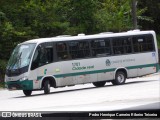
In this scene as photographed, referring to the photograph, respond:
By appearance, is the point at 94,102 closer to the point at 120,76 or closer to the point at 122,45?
the point at 120,76

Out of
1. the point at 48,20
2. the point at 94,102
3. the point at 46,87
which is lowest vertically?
the point at 46,87

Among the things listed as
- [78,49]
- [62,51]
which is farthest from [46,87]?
[78,49]

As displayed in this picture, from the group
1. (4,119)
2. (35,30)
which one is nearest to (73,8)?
(35,30)

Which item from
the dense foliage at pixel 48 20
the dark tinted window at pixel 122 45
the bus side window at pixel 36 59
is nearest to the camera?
the bus side window at pixel 36 59

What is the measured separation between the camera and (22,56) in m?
27.1

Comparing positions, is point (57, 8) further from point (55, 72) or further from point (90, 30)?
point (55, 72)

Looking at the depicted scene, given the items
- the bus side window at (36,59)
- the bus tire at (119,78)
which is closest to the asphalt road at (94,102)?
the bus side window at (36,59)

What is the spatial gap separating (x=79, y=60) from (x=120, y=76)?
9.54ft

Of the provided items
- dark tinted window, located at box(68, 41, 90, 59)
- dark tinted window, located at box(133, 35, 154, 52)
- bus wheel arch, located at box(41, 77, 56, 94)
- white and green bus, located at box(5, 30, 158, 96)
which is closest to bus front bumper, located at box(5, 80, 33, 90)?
white and green bus, located at box(5, 30, 158, 96)

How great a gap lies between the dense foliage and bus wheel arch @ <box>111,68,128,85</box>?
12.5 meters

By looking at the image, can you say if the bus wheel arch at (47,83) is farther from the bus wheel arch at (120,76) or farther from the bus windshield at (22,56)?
the bus wheel arch at (120,76)

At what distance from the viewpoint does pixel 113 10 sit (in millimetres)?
54281

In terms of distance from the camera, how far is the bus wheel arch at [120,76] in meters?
30.1

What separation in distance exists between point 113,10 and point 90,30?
693cm
